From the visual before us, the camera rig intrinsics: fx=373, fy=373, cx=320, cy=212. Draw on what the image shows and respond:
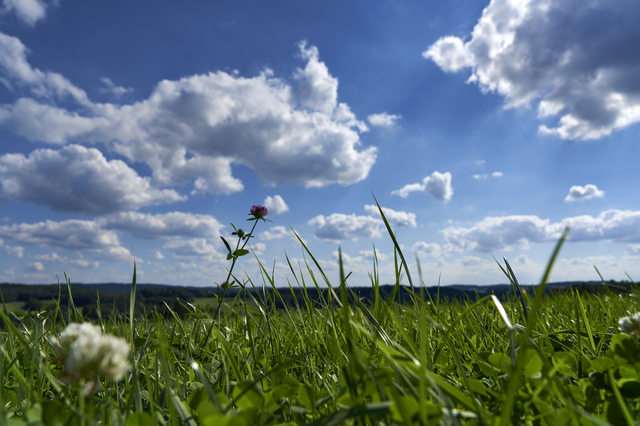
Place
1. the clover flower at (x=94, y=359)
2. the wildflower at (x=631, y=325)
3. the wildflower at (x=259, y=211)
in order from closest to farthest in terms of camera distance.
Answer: the clover flower at (x=94, y=359) → the wildflower at (x=631, y=325) → the wildflower at (x=259, y=211)

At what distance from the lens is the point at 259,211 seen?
3.41 m

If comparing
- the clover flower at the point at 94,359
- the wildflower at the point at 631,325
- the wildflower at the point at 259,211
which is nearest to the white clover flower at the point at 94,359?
the clover flower at the point at 94,359

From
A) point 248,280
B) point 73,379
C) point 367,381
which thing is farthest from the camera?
point 248,280

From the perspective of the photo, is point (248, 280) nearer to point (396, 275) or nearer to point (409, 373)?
point (396, 275)

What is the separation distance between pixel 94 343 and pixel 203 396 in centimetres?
44

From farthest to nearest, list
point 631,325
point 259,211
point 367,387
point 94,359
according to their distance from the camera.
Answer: point 259,211, point 631,325, point 367,387, point 94,359

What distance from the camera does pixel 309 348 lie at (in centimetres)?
212

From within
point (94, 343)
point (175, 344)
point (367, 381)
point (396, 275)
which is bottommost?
point (175, 344)

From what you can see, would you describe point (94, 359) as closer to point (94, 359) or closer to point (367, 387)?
point (94, 359)

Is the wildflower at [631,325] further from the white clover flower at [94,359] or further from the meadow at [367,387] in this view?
the white clover flower at [94,359]

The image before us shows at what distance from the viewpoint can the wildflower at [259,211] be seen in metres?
3.40

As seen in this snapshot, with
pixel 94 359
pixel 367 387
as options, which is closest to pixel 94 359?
pixel 94 359

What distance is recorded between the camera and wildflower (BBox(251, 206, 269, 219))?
3398mm

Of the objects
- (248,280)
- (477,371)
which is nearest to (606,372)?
(477,371)
